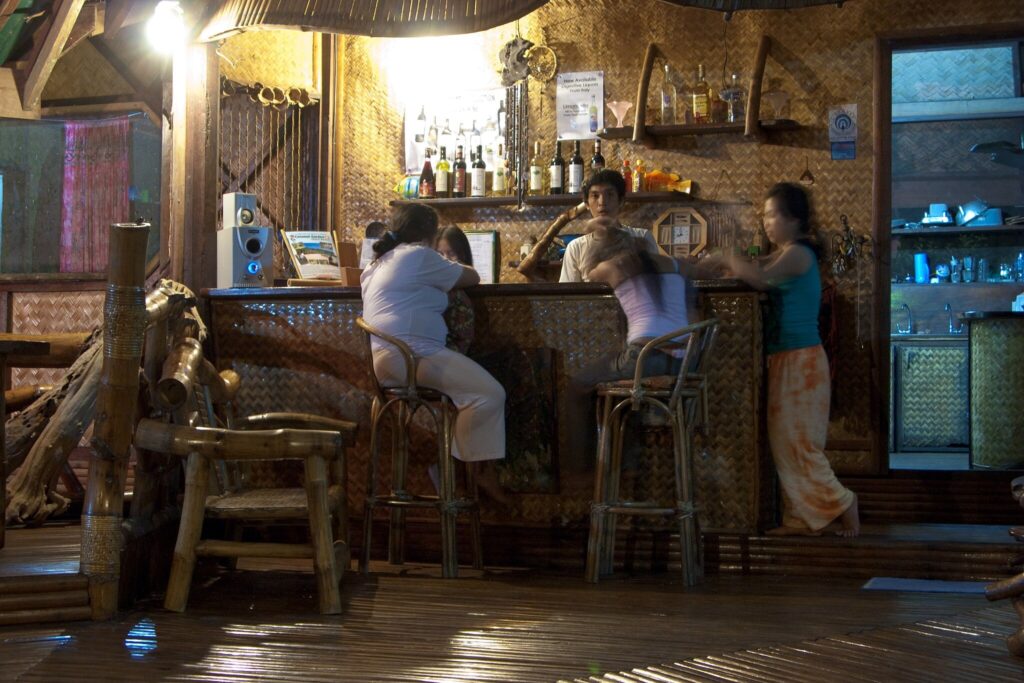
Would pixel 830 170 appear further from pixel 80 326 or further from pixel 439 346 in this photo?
pixel 80 326

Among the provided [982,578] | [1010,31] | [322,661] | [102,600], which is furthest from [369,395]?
[1010,31]

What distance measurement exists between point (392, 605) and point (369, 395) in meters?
1.42

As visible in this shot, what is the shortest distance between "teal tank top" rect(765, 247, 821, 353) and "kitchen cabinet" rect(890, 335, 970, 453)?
491cm

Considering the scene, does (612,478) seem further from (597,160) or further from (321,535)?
(597,160)

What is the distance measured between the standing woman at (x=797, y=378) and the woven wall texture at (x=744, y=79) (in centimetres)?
192

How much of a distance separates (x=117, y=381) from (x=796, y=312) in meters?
2.76

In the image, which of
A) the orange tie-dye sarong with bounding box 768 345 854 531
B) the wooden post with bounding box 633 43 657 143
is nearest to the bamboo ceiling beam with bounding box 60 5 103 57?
the wooden post with bounding box 633 43 657 143

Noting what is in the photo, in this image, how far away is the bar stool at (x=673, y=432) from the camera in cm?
441

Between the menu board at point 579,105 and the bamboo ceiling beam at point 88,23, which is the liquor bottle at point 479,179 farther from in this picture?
the bamboo ceiling beam at point 88,23

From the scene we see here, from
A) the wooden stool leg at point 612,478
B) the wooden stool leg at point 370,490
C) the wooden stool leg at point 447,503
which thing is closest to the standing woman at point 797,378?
the wooden stool leg at point 612,478

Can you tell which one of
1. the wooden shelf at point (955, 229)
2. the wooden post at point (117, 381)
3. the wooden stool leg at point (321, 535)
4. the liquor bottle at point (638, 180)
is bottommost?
the wooden stool leg at point (321, 535)

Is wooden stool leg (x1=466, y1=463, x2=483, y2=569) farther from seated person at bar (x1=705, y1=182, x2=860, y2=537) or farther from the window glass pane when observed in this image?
the window glass pane

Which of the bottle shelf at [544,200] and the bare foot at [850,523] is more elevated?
the bottle shelf at [544,200]

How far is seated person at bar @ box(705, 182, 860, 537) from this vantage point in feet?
15.7
